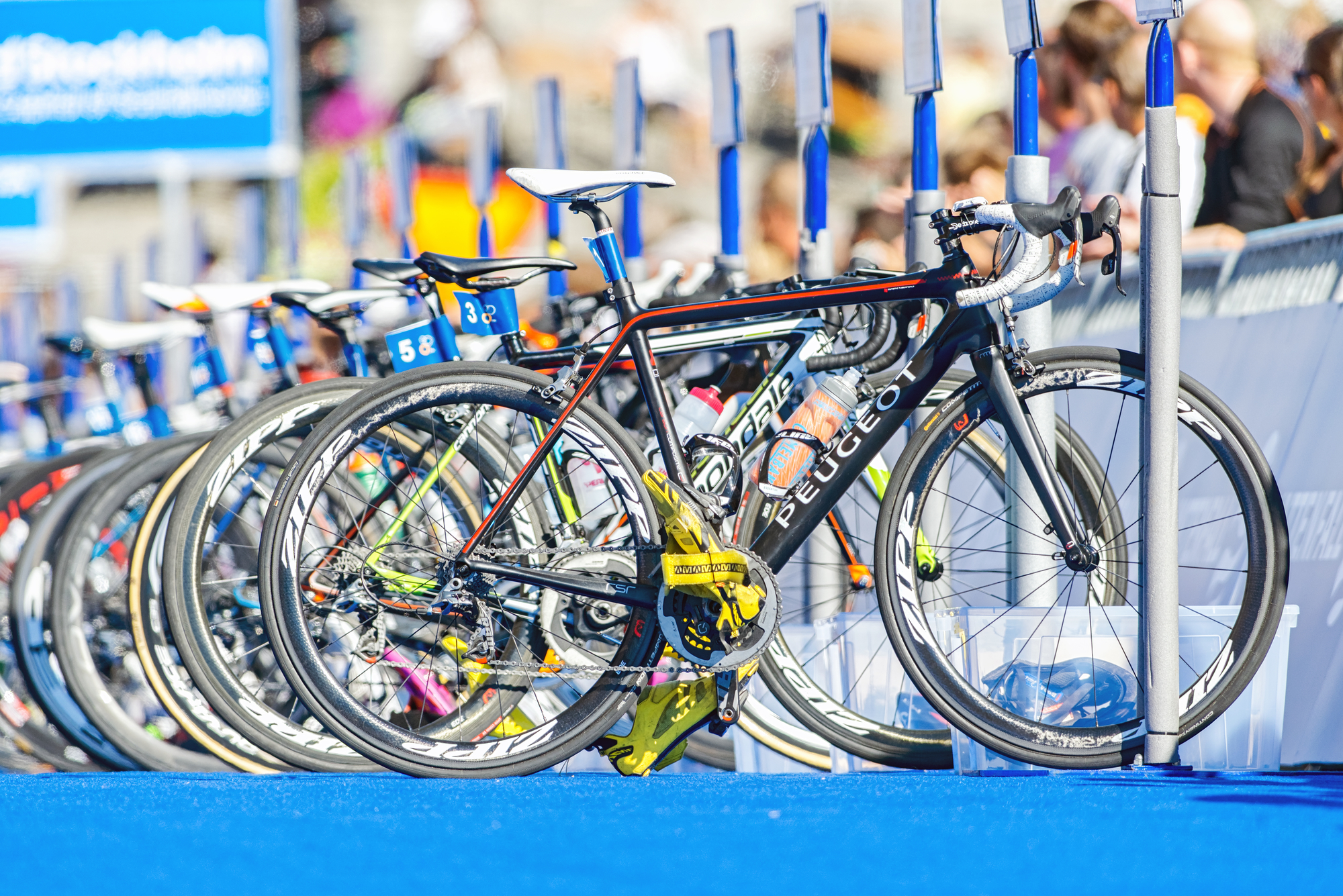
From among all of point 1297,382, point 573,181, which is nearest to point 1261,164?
point 1297,382

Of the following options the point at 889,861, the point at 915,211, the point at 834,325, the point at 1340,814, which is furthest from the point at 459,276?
the point at 1340,814

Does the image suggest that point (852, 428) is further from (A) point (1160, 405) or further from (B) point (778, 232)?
(B) point (778, 232)

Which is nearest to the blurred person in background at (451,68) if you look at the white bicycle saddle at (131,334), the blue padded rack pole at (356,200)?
the blue padded rack pole at (356,200)

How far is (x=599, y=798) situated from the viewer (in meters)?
2.63

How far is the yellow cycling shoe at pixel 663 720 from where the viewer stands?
3055mm

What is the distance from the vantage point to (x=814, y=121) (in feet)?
13.6

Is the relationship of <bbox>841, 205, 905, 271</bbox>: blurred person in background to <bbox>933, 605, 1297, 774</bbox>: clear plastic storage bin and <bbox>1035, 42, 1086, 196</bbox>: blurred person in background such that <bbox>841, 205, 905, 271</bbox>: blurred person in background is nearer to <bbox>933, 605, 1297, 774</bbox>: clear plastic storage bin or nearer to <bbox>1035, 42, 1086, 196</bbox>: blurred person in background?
<bbox>1035, 42, 1086, 196</bbox>: blurred person in background

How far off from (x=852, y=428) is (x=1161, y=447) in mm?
617

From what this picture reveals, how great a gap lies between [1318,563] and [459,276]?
2005 mm

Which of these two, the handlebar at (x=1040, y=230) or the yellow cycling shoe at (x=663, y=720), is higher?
the handlebar at (x=1040, y=230)

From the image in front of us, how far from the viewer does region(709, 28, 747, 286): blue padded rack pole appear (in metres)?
4.52

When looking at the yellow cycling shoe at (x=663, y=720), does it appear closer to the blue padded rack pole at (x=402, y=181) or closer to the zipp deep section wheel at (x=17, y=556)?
the zipp deep section wheel at (x=17, y=556)

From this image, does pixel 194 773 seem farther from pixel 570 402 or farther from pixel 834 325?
pixel 834 325

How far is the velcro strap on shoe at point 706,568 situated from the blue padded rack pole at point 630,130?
231cm
